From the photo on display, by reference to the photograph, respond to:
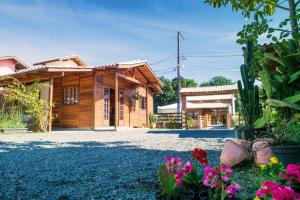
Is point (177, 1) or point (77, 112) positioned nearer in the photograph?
point (177, 1)

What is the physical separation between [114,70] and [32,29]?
4698mm

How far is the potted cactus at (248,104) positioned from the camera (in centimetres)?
384

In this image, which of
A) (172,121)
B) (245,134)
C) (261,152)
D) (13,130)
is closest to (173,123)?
(172,121)

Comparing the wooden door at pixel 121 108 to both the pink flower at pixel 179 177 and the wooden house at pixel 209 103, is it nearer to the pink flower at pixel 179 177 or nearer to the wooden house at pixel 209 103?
the wooden house at pixel 209 103

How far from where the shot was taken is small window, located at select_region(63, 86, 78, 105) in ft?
44.8

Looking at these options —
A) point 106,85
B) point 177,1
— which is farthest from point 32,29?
point 177,1

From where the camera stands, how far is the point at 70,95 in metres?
13.9

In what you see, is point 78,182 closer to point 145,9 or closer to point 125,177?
point 125,177

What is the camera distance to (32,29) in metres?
13.0

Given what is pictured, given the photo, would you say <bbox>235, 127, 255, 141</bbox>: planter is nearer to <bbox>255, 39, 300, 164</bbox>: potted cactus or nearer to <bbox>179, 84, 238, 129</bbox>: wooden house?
<bbox>255, 39, 300, 164</bbox>: potted cactus

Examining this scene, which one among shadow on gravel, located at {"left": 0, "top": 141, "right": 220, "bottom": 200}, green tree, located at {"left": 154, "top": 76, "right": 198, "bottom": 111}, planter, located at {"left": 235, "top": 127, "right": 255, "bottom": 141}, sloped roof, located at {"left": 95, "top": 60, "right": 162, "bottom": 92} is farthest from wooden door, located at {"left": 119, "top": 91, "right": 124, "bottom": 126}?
green tree, located at {"left": 154, "top": 76, "right": 198, "bottom": 111}

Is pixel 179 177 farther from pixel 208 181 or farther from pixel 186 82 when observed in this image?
pixel 186 82

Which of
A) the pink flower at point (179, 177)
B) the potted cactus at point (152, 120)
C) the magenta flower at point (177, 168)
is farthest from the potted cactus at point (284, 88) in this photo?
the potted cactus at point (152, 120)

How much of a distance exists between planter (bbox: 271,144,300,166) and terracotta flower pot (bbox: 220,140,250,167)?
33.5 inches
